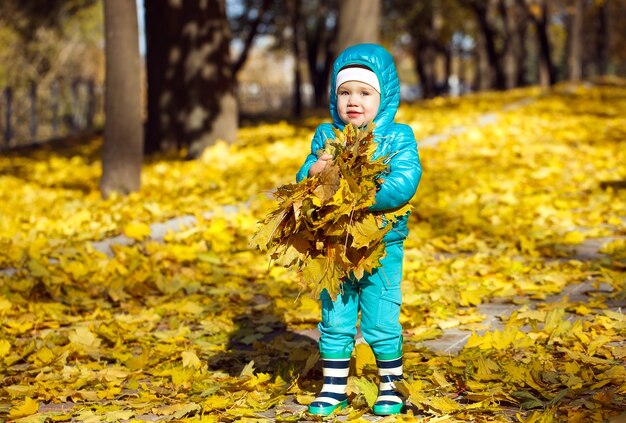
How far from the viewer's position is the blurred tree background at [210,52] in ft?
41.4

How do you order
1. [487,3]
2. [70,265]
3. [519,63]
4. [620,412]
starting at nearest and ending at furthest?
[620,412], [70,265], [487,3], [519,63]

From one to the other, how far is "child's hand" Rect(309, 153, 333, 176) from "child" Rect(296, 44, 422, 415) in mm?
86

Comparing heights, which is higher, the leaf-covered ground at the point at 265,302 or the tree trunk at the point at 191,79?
the tree trunk at the point at 191,79

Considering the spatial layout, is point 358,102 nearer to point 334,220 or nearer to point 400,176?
point 400,176

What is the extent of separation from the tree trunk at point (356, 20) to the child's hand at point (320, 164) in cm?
944

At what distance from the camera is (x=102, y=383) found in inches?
163

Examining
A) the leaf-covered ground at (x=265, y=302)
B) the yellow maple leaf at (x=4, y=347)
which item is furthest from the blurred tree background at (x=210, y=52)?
the yellow maple leaf at (x=4, y=347)

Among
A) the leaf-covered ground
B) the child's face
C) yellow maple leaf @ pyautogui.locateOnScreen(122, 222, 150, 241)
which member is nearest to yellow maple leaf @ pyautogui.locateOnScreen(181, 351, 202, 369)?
the leaf-covered ground

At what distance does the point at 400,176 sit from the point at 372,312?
0.59 metres

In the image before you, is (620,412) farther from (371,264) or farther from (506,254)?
(506,254)

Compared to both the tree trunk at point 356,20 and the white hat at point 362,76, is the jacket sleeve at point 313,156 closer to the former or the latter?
the white hat at point 362,76

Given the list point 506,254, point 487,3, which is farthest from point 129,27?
point 487,3

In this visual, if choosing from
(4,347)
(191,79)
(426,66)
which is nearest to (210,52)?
(191,79)

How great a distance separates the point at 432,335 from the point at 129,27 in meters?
5.73
